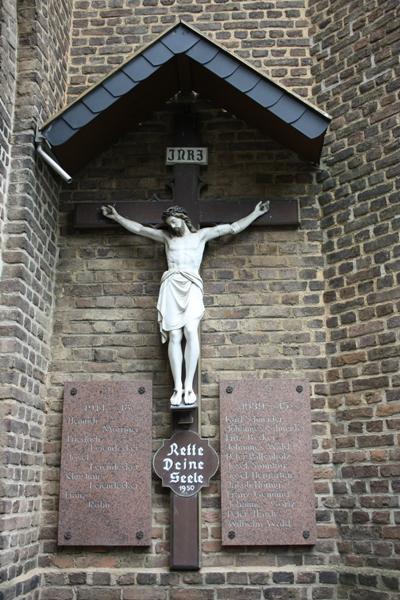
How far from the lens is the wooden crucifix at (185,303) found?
5195 mm

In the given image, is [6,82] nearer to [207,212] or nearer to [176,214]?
[176,214]

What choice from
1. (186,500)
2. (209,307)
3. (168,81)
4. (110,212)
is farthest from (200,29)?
(186,500)

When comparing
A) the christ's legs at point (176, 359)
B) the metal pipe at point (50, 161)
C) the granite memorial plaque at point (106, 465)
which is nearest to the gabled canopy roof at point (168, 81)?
the metal pipe at point (50, 161)

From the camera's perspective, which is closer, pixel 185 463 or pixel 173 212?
pixel 185 463

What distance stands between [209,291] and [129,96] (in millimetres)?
1809

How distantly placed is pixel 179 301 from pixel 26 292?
120 centimetres

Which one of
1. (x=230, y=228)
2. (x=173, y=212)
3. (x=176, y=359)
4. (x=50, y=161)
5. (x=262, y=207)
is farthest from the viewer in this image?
(x=262, y=207)

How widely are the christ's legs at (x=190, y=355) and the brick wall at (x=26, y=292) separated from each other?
1.22 meters

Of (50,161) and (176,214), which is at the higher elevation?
(50,161)

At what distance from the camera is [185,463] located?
17.5 ft

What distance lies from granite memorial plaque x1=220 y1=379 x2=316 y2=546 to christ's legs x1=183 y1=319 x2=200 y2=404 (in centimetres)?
33

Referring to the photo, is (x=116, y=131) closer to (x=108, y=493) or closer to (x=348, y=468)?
(x=108, y=493)

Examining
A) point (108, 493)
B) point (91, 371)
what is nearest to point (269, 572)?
point (108, 493)

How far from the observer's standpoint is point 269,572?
16.8 feet
